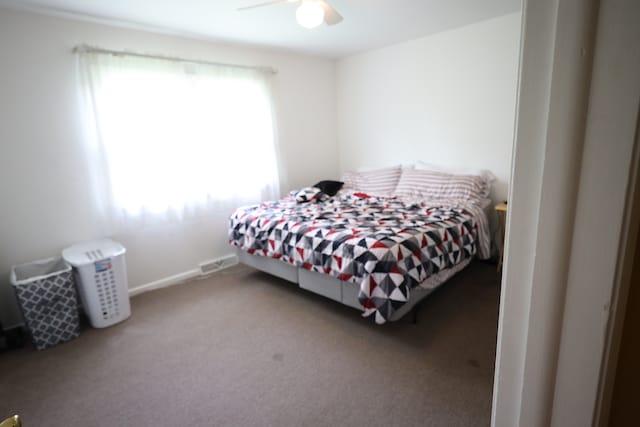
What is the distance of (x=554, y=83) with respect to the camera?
0.96 ft

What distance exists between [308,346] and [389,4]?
2.63 meters

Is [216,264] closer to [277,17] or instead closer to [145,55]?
[145,55]

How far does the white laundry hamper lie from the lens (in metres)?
2.35

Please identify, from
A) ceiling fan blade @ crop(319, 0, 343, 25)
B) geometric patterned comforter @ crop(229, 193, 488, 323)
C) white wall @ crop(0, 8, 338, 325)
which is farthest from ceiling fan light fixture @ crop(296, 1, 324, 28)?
white wall @ crop(0, 8, 338, 325)

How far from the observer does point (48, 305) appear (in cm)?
219

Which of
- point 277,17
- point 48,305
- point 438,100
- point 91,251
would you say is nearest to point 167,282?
point 91,251

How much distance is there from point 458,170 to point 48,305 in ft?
12.2

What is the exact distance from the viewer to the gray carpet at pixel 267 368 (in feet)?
5.28

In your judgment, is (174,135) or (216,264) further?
(216,264)

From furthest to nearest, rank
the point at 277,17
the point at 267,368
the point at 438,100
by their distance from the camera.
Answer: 1. the point at 438,100
2. the point at 277,17
3. the point at 267,368

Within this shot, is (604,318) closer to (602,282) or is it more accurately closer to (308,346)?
(602,282)

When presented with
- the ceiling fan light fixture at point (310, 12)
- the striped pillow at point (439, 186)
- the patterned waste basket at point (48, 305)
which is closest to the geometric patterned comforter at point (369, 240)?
the striped pillow at point (439, 186)

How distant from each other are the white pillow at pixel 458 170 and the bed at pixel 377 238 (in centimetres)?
15

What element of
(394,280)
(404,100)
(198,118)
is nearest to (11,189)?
(198,118)
